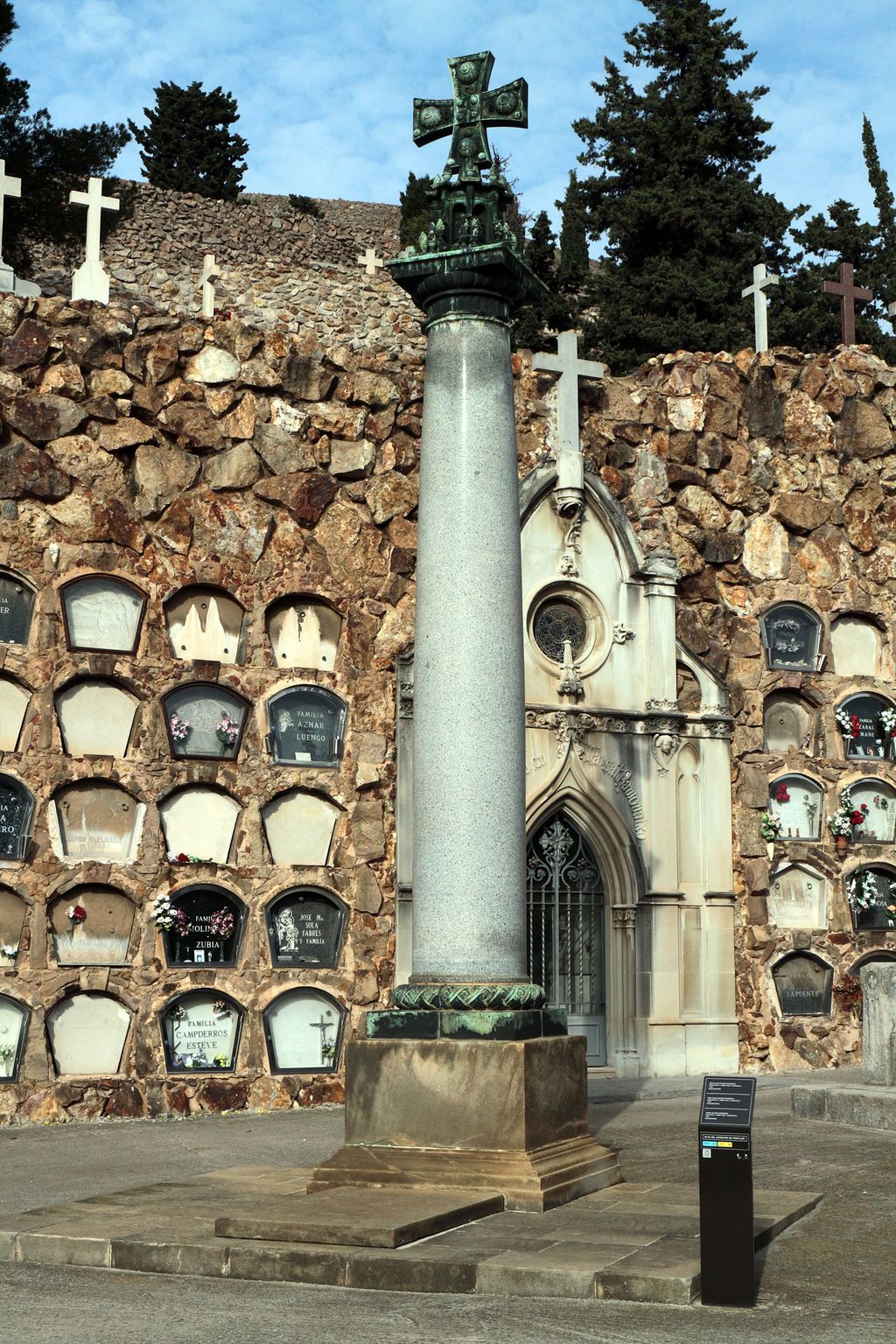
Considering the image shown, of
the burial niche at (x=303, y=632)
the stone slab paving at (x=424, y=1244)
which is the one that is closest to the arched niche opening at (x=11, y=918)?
the burial niche at (x=303, y=632)

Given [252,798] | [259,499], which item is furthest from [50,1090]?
[259,499]

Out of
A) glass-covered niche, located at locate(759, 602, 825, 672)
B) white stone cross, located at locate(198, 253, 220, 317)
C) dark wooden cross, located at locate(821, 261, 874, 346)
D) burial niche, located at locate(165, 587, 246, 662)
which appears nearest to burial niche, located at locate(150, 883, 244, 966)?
burial niche, located at locate(165, 587, 246, 662)

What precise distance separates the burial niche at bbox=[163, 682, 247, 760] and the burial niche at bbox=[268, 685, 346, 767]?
35cm

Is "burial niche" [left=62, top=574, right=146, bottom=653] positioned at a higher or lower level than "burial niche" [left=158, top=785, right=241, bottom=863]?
higher

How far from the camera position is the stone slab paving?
6578 millimetres

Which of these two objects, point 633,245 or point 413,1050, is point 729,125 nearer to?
point 633,245

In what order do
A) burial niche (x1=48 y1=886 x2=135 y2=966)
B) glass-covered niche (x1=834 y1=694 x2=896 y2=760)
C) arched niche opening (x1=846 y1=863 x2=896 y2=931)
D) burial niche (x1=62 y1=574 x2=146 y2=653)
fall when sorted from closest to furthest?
1. burial niche (x1=48 y1=886 x2=135 y2=966)
2. burial niche (x1=62 y1=574 x2=146 y2=653)
3. arched niche opening (x1=846 y1=863 x2=896 y2=931)
4. glass-covered niche (x1=834 y1=694 x2=896 y2=760)

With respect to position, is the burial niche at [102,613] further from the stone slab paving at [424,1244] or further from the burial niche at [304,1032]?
the stone slab paving at [424,1244]

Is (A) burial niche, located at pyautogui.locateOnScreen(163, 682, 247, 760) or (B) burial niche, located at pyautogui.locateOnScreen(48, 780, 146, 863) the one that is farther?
(A) burial niche, located at pyautogui.locateOnScreen(163, 682, 247, 760)

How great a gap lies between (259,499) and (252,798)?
2874mm

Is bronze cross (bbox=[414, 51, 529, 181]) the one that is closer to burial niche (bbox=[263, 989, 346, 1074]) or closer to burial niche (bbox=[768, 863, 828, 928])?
burial niche (bbox=[263, 989, 346, 1074])

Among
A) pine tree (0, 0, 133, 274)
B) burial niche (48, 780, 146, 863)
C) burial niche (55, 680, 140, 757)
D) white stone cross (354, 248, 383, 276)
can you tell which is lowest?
burial niche (48, 780, 146, 863)

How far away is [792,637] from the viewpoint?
17.9m

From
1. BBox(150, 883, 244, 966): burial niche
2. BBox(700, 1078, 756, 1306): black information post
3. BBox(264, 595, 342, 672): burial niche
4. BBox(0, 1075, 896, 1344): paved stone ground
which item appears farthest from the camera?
BBox(264, 595, 342, 672): burial niche
